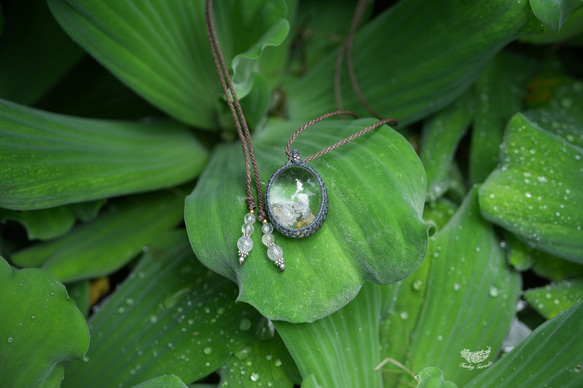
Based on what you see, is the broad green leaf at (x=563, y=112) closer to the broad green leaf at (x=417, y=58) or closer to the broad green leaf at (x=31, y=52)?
the broad green leaf at (x=417, y=58)

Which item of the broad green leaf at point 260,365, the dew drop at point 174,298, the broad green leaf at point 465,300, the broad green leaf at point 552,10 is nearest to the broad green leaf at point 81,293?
the dew drop at point 174,298

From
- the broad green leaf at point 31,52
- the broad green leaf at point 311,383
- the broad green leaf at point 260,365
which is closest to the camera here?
the broad green leaf at point 311,383

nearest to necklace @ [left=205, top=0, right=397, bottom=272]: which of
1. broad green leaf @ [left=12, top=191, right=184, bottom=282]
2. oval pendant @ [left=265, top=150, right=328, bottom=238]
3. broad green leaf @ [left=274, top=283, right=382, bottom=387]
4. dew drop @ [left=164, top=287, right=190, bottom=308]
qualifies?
oval pendant @ [left=265, top=150, right=328, bottom=238]

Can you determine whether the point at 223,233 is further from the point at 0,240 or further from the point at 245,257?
the point at 0,240

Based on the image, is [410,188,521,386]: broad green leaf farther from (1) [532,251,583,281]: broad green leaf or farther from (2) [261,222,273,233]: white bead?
(2) [261,222,273,233]: white bead

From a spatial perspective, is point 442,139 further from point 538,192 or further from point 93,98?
point 93,98

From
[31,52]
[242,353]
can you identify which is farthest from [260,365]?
[31,52]
